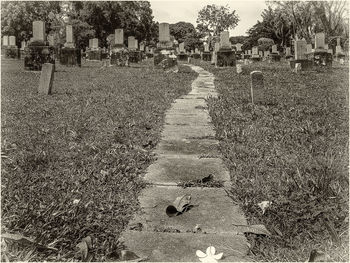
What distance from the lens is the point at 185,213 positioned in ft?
10.2

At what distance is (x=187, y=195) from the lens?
3.37 m

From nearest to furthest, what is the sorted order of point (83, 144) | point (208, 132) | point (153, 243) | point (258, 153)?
1. point (153, 243)
2. point (258, 153)
3. point (83, 144)
4. point (208, 132)

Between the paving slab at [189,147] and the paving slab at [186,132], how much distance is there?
18 cm

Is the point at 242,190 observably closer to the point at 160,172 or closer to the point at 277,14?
the point at 160,172

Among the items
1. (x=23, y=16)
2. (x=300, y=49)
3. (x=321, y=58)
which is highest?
(x=23, y=16)

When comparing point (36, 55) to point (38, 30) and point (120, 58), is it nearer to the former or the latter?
point (38, 30)

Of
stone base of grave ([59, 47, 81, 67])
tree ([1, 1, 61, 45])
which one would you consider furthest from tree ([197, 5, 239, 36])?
stone base of grave ([59, 47, 81, 67])

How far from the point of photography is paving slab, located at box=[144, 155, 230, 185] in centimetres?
380

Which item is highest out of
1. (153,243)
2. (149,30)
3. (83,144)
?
(149,30)

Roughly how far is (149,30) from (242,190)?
6161cm

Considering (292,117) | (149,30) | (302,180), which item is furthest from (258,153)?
(149,30)

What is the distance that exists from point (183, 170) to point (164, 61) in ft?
49.3

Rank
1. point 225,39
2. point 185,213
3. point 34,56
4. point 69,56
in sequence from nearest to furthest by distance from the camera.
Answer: point 185,213
point 34,56
point 225,39
point 69,56

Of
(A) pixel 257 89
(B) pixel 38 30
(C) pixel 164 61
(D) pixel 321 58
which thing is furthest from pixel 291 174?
(D) pixel 321 58
